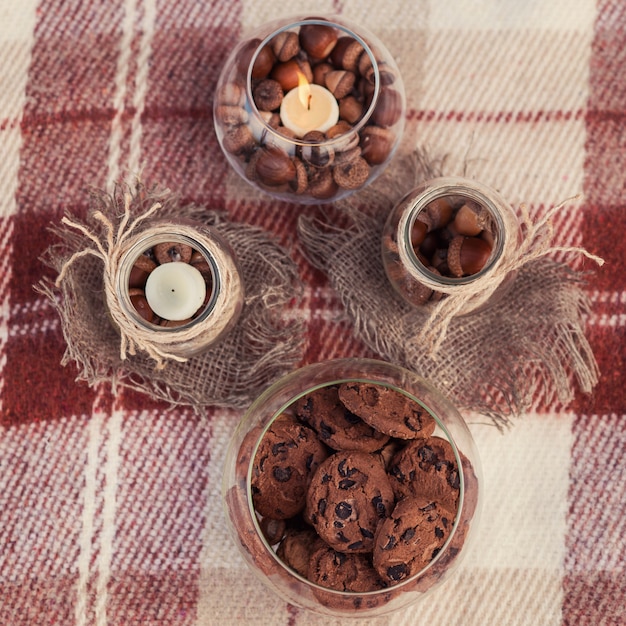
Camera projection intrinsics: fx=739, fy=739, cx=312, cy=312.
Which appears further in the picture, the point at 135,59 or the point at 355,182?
the point at 135,59

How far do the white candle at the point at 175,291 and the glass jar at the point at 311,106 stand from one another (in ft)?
0.51

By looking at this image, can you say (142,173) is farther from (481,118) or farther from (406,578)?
(406,578)

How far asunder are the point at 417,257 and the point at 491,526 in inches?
14.7

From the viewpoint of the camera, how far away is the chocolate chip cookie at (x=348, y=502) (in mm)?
714

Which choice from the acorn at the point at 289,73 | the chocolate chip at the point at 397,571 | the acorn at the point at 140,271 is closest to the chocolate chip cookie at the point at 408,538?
the chocolate chip at the point at 397,571

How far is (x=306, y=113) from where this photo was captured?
0.82m

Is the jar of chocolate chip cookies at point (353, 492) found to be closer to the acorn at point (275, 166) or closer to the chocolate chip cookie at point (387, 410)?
the chocolate chip cookie at point (387, 410)

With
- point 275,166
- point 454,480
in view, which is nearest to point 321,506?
point 454,480

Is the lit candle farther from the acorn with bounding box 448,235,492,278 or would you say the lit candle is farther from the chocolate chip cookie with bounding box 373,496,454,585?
the chocolate chip cookie with bounding box 373,496,454,585

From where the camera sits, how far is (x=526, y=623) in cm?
93

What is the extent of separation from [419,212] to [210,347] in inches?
11.6

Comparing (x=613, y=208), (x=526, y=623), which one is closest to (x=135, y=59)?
(x=613, y=208)

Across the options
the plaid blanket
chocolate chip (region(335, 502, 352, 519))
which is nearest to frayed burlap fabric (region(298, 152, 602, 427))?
the plaid blanket

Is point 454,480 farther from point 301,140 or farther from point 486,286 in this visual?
point 301,140
